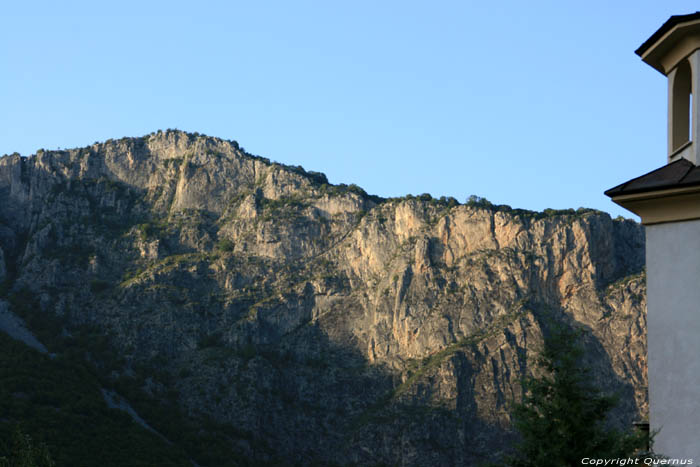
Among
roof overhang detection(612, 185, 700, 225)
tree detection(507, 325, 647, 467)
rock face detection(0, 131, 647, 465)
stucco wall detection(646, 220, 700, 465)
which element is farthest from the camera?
rock face detection(0, 131, 647, 465)

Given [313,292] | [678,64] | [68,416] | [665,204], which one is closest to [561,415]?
[665,204]

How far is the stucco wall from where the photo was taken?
981cm

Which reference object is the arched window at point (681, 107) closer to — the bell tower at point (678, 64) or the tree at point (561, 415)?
the bell tower at point (678, 64)

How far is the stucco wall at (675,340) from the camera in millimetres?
9812

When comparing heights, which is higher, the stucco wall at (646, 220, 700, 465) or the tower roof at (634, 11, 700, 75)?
the tower roof at (634, 11, 700, 75)

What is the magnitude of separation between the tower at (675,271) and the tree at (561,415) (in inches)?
Result: 137

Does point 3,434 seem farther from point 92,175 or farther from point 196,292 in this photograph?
point 92,175

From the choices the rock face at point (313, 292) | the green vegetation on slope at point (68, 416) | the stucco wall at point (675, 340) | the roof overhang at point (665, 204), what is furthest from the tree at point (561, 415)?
the rock face at point (313, 292)

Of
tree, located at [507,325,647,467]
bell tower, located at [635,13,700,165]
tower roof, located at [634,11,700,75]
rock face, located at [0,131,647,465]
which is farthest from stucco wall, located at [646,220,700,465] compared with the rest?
rock face, located at [0,131,647,465]

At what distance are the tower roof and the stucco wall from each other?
1.94 metres

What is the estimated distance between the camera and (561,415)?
14.4 m

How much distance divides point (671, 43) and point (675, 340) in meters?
3.22

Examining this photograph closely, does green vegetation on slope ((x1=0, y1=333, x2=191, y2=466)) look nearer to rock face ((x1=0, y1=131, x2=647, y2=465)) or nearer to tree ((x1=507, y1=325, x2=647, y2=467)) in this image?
rock face ((x1=0, y1=131, x2=647, y2=465))

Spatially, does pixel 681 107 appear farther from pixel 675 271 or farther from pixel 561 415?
pixel 561 415
